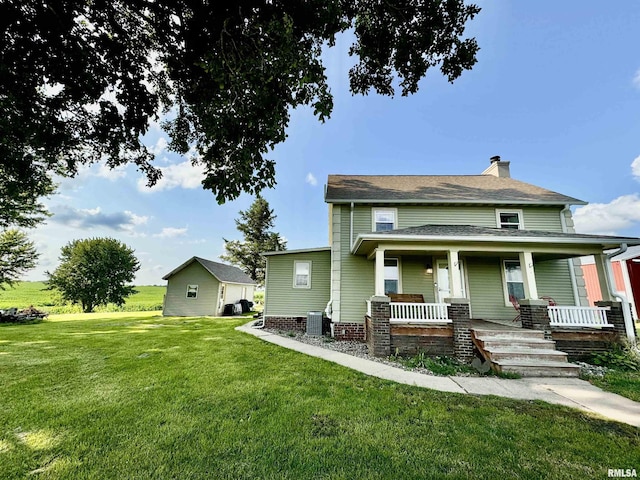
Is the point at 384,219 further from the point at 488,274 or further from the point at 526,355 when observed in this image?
the point at 526,355

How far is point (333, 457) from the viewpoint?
2.46 metres

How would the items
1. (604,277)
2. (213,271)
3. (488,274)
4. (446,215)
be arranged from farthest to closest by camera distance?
(213,271) → (446,215) → (488,274) → (604,277)

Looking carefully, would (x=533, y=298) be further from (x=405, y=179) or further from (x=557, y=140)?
(x=557, y=140)

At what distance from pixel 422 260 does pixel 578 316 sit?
14.1 ft

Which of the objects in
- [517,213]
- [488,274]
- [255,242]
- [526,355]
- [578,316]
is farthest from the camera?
[255,242]

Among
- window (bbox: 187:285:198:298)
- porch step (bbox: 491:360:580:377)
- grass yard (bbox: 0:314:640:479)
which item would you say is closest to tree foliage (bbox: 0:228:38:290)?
window (bbox: 187:285:198:298)

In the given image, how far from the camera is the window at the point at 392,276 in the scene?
30.3 ft

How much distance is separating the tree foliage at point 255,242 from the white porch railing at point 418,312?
22.1m

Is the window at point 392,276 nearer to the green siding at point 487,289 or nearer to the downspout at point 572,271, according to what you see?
the green siding at point 487,289

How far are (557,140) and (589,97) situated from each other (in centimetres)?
235

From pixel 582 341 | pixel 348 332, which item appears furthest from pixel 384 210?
pixel 582 341

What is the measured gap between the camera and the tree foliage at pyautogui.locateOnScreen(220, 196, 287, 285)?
28.6 m

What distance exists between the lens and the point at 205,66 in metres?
4.42

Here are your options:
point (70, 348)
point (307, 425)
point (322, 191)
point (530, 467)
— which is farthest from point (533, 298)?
point (70, 348)
